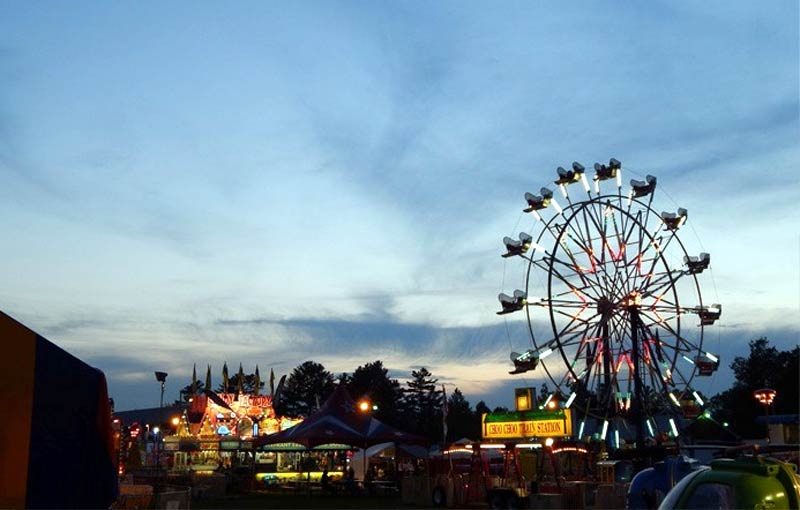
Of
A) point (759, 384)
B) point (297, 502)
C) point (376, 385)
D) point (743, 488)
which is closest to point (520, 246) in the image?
point (297, 502)

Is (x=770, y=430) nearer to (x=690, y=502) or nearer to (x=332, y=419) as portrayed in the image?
(x=332, y=419)

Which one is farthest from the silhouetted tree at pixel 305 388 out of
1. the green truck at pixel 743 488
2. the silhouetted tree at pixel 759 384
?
the green truck at pixel 743 488

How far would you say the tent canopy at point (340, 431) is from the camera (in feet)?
101

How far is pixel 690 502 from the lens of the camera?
699 centimetres

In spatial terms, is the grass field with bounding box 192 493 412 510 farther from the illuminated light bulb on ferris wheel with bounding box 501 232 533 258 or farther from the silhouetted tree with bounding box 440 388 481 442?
the silhouetted tree with bounding box 440 388 481 442

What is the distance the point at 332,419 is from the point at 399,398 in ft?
257

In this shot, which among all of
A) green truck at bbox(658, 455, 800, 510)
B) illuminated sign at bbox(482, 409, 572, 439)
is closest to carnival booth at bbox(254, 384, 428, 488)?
illuminated sign at bbox(482, 409, 572, 439)

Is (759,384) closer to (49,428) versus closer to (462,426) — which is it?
(462,426)

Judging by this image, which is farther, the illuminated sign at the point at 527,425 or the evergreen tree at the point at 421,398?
the evergreen tree at the point at 421,398

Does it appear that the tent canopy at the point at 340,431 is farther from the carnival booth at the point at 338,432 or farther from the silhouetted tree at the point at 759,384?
the silhouetted tree at the point at 759,384

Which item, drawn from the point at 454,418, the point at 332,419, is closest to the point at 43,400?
the point at 332,419

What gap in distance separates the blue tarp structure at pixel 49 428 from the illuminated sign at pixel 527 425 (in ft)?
66.1

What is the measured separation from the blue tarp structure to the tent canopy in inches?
980

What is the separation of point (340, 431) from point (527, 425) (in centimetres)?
874
